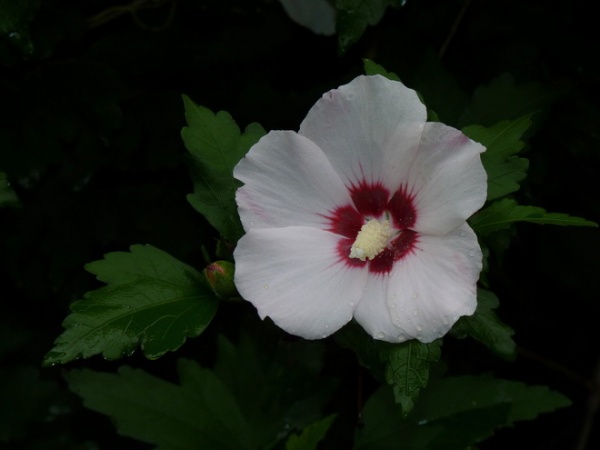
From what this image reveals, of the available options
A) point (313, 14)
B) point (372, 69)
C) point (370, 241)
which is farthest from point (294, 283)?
point (313, 14)

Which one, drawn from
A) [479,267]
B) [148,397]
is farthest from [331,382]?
[479,267]

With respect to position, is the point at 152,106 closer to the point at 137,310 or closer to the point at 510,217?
the point at 137,310

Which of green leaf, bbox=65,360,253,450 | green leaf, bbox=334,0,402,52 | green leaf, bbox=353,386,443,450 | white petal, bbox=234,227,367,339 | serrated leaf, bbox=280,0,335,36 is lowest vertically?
green leaf, bbox=353,386,443,450

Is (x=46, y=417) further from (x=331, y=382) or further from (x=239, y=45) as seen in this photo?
(x=239, y=45)

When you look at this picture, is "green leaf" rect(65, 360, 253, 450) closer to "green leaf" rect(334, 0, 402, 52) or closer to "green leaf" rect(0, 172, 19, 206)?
"green leaf" rect(0, 172, 19, 206)

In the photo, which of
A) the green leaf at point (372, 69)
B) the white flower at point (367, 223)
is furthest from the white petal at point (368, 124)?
the green leaf at point (372, 69)

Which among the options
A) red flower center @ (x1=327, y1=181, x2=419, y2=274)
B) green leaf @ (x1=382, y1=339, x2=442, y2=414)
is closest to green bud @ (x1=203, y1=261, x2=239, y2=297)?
red flower center @ (x1=327, y1=181, x2=419, y2=274)

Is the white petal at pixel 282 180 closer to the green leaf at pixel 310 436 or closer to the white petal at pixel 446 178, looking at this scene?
the white petal at pixel 446 178
